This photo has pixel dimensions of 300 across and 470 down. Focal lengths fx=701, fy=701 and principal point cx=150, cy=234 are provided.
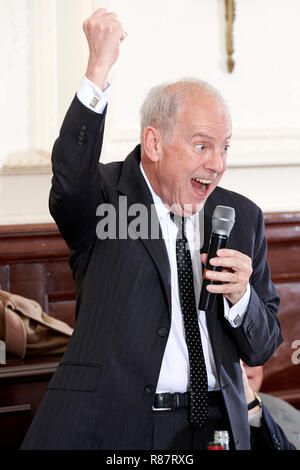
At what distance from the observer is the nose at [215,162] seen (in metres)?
1.90

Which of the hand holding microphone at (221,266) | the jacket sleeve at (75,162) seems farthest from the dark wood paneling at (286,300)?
the jacket sleeve at (75,162)

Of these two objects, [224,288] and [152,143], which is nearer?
[224,288]

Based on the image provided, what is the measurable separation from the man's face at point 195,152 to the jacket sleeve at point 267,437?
0.85 meters

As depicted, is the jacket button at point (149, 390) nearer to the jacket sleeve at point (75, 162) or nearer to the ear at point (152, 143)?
the jacket sleeve at point (75, 162)

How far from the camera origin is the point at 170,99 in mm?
1956

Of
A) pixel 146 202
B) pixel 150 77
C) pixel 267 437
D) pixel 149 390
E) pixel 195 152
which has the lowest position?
pixel 267 437

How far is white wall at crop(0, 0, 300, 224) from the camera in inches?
120

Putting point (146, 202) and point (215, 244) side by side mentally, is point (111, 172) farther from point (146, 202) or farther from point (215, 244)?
point (215, 244)

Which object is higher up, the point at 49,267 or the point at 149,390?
the point at 49,267

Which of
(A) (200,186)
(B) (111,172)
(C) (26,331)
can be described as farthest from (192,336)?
(C) (26,331)

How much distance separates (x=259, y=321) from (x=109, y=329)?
0.40 meters

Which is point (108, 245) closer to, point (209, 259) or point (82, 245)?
point (82, 245)

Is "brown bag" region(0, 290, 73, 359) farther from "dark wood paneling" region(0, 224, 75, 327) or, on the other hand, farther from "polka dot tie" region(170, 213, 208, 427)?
"polka dot tie" region(170, 213, 208, 427)

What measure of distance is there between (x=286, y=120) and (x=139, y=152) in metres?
1.49
